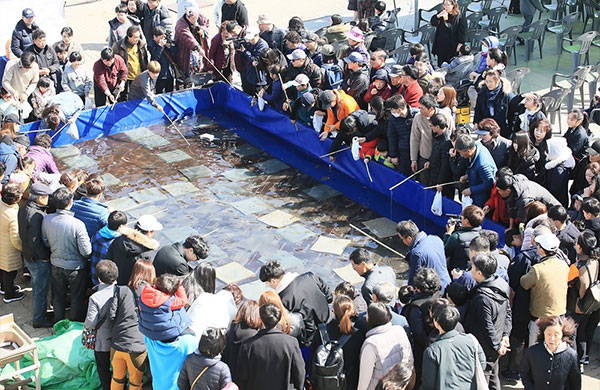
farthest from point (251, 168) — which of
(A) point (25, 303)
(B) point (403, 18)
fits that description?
(B) point (403, 18)

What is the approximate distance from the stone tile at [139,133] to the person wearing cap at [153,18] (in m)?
2.06

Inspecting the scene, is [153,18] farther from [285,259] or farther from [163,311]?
[163,311]

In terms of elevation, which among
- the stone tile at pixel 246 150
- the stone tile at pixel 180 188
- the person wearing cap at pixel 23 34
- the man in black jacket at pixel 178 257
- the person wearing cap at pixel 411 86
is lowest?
the stone tile at pixel 180 188

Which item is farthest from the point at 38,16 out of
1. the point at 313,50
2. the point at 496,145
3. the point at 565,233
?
the point at 565,233

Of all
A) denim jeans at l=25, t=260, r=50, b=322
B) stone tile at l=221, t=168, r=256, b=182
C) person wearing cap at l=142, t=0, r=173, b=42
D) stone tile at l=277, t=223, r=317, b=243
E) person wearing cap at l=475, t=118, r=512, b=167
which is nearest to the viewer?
denim jeans at l=25, t=260, r=50, b=322

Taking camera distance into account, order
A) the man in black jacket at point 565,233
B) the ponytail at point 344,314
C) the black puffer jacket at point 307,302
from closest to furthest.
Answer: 1. the ponytail at point 344,314
2. the black puffer jacket at point 307,302
3. the man in black jacket at point 565,233

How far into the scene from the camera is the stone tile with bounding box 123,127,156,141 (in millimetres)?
12906

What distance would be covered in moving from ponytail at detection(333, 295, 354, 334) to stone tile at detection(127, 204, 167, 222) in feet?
15.0

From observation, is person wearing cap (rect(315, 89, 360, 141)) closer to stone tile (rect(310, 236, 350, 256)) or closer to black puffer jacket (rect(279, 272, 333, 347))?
stone tile (rect(310, 236, 350, 256))

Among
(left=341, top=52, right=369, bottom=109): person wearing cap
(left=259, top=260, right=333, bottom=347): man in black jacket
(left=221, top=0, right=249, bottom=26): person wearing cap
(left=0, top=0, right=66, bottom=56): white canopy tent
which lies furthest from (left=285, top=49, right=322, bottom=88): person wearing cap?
(left=0, top=0, right=66, bottom=56): white canopy tent

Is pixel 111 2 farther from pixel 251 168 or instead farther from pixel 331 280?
pixel 331 280

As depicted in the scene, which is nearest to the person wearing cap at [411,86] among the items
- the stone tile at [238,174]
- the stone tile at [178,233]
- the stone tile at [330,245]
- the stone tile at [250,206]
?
the stone tile at [330,245]

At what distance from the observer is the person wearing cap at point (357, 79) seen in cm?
1117

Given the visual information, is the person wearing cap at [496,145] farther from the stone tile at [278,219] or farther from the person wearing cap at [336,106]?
the stone tile at [278,219]
